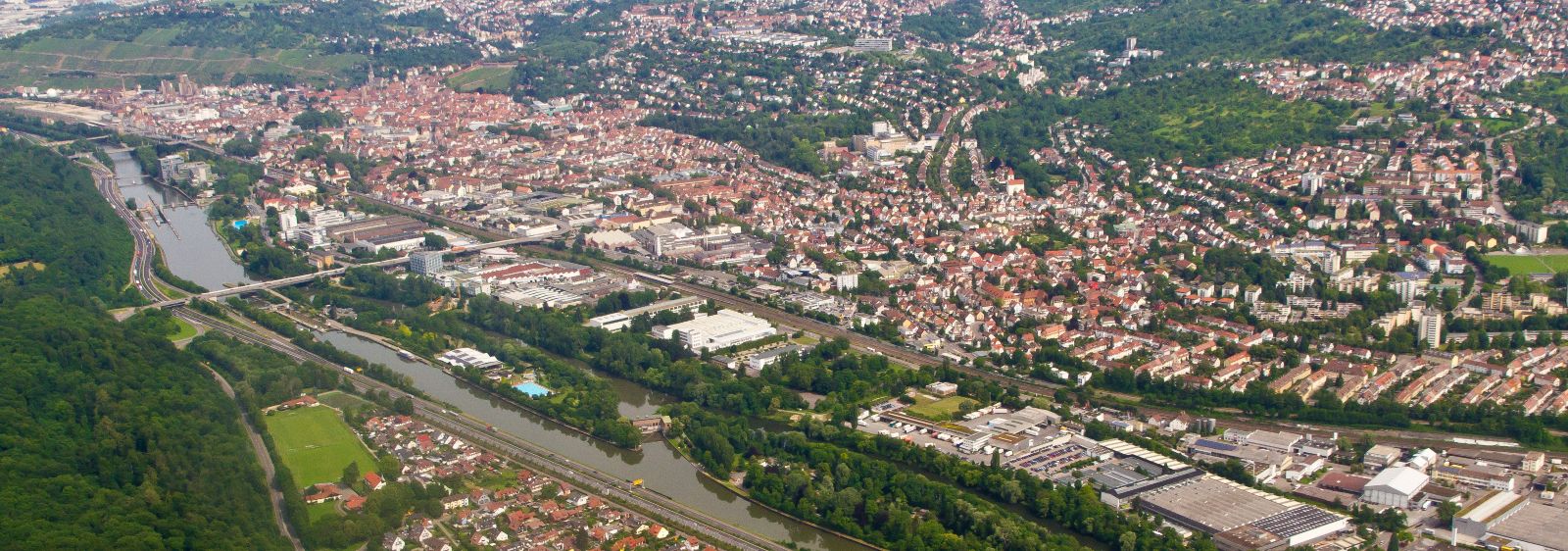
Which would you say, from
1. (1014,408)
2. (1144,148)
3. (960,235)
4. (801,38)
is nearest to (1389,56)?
(1144,148)

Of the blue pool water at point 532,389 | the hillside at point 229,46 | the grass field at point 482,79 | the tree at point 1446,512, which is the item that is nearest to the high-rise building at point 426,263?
the blue pool water at point 532,389

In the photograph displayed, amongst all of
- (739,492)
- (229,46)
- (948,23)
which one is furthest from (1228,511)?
(229,46)

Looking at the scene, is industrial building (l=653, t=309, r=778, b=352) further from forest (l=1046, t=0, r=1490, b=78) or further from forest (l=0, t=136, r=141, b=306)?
forest (l=1046, t=0, r=1490, b=78)

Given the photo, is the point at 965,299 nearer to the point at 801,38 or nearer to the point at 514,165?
the point at 514,165

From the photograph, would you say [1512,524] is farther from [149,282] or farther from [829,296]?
[149,282]

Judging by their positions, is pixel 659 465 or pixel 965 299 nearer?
pixel 659 465
